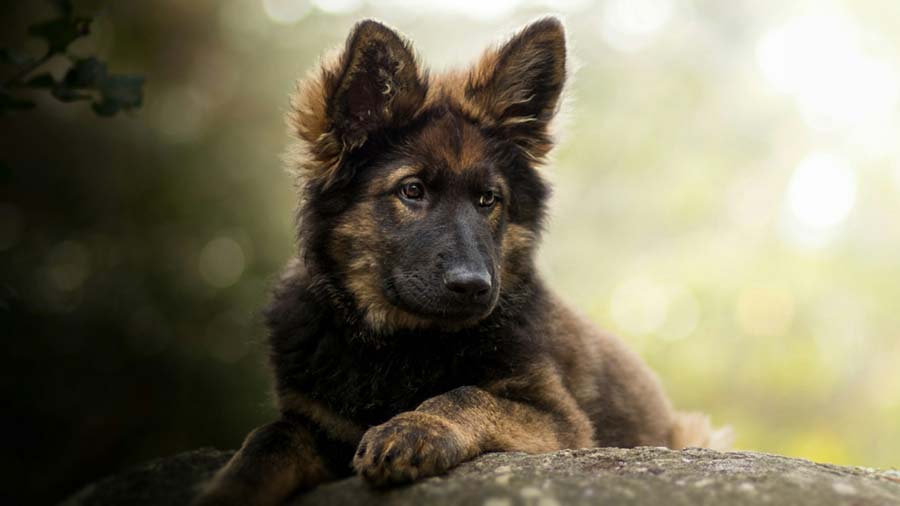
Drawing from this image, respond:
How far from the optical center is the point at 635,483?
12.0 feet

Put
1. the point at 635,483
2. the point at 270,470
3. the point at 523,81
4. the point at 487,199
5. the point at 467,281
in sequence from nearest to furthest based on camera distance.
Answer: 1. the point at 635,483
2. the point at 270,470
3. the point at 467,281
4. the point at 487,199
5. the point at 523,81

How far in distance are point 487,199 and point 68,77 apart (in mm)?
2303

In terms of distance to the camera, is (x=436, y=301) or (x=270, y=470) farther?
(x=436, y=301)

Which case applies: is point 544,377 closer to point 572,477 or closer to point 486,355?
point 486,355

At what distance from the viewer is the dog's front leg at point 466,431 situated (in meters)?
3.87

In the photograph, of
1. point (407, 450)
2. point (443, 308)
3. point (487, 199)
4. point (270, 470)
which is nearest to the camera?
point (407, 450)

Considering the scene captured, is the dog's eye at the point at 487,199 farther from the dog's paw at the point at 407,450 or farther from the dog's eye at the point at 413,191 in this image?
the dog's paw at the point at 407,450

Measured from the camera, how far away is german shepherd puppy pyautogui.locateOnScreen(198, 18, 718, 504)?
15.3ft

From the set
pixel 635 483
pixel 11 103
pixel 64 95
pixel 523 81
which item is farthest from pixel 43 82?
pixel 635 483

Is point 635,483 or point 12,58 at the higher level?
point 12,58

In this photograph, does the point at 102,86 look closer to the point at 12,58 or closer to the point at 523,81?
the point at 12,58

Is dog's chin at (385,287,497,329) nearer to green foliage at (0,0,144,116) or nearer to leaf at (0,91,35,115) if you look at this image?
green foliage at (0,0,144,116)

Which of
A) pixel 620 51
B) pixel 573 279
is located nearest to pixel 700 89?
pixel 620 51

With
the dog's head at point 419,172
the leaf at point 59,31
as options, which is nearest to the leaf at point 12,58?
the leaf at point 59,31
